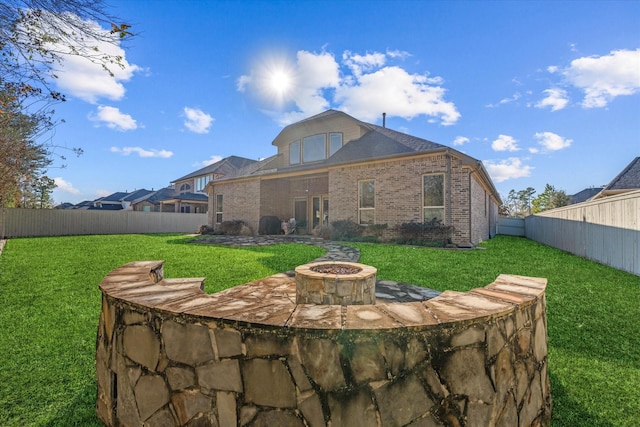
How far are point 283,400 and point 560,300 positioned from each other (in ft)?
17.6

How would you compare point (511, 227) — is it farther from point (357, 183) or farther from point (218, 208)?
point (218, 208)

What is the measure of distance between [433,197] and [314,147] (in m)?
8.41

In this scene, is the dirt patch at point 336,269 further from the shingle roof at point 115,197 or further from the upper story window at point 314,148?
the shingle roof at point 115,197

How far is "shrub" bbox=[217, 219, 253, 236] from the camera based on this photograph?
15.9m

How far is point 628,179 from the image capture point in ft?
48.0

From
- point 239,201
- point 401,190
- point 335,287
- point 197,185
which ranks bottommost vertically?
point 335,287

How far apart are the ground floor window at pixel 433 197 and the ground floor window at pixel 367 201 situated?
85.1 inches

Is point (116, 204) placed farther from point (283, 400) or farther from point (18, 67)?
point (283, 400)

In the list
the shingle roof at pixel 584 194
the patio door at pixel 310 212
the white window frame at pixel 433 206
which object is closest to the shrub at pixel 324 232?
the patio door at pixel 310 212

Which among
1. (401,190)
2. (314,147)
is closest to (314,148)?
(314,147)

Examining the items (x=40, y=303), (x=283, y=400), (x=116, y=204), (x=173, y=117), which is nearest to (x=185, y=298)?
(x=283, y=400)

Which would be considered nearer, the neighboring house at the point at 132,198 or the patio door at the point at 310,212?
the patio door at the point at 310,212

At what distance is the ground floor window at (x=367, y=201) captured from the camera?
12188 mm

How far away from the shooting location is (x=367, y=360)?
4.62 feet
